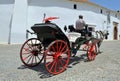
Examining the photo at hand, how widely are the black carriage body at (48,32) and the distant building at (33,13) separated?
42.0 feet

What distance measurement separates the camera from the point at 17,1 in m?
19.8

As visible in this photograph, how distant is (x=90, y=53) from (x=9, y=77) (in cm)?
415

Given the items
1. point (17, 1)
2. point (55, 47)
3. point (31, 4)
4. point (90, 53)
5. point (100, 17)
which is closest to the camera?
point (55, 47)

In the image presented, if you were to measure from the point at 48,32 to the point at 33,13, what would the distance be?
49.8 feet

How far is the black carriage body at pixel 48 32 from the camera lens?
6.50 meters

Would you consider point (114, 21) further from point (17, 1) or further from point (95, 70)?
point (95, 70)

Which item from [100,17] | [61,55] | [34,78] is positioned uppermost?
[100,17]

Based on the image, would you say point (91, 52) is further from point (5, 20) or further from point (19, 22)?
point (5, 20)

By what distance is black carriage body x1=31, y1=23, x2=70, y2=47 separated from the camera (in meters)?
6.50

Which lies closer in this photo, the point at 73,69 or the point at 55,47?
the point at 55,47

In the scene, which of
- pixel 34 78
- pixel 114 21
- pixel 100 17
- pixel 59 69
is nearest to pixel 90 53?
pixel 59 69

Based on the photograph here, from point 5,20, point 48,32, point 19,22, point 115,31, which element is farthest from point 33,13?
point 115,31

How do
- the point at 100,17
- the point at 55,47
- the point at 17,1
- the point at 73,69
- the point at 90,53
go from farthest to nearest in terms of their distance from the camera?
the point at 100,17
the point at 17,1
the point at 90,53
the point at 73,69
the point at 55,47

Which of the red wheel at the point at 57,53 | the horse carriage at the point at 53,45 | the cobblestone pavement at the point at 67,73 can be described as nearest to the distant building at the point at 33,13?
the horse carriage at the point at 53,45
